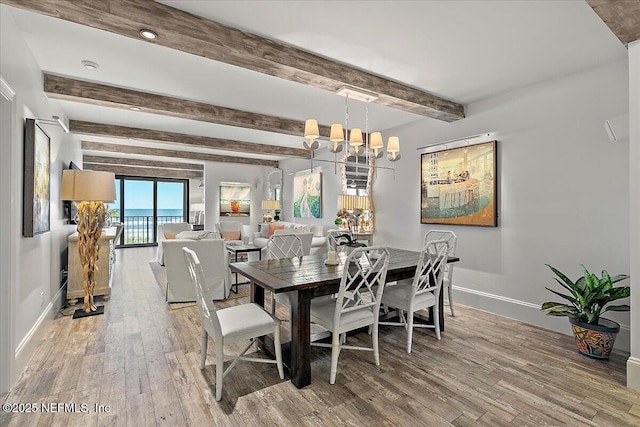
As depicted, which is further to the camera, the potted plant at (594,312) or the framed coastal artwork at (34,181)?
the potted plant at (594,312)

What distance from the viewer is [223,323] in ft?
7.27

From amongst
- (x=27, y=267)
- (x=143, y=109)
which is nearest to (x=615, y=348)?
(x=27, y=267)

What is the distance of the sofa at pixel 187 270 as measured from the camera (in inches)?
156

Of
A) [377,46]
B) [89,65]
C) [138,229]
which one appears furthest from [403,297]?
[138,229]

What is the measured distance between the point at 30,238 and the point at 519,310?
4920mm

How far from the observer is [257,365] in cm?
254

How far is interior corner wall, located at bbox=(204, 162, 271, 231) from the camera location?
8.62 m

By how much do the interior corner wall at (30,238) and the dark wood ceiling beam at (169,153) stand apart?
305 centimetres

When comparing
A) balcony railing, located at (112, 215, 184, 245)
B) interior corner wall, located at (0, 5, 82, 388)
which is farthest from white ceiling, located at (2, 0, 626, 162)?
balcony railing, located at (112, 215, 184, 245)

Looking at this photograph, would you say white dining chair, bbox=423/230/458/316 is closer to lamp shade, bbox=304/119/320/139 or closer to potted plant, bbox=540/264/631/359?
potted plant, bbox=540/264/631/359

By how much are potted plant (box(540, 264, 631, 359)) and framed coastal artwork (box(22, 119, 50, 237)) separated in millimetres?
4395

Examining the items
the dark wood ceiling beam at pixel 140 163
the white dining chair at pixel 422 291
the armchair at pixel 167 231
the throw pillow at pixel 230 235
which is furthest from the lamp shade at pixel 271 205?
the white dining chair at pixel 422 291

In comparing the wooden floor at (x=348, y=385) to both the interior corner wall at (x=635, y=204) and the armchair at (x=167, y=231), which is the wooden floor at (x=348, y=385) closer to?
the interior corner wall at (x=635, y=204)

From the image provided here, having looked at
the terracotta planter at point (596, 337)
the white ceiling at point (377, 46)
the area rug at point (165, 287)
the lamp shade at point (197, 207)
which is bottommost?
the area rug at point (165, 287)
